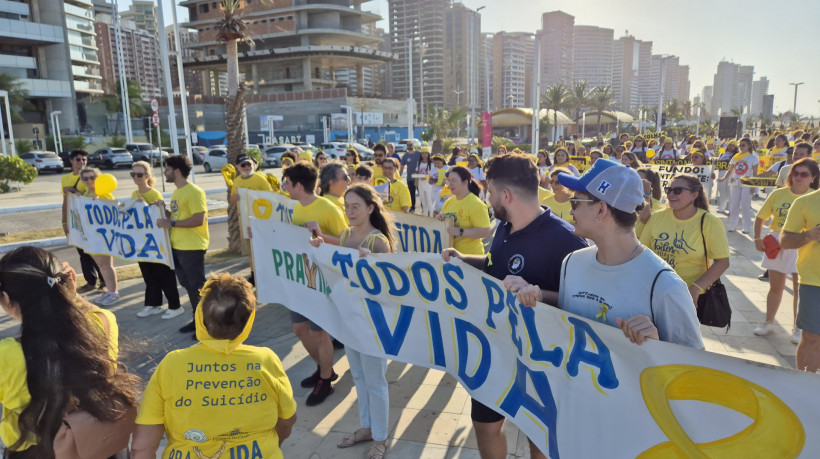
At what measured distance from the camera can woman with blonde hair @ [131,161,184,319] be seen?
6.25 meters

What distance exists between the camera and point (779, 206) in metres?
5.09

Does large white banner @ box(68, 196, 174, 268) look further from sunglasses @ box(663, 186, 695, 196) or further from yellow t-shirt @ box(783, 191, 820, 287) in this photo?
yellow t-shirt @ box(783, 191, 820, 287)

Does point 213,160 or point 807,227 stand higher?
point 807,227

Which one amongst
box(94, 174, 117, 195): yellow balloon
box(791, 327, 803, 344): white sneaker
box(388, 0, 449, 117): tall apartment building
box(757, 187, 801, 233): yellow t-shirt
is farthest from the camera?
box(388, 0, 449, 117): tall apartment building

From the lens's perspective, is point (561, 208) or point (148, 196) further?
point (561, 208)

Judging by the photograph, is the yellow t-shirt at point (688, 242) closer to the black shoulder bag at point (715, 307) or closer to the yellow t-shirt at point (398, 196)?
the black shoulder bag at point (715, 307)

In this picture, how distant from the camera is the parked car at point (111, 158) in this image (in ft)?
116

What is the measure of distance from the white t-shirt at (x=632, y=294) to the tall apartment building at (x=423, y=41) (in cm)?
12219

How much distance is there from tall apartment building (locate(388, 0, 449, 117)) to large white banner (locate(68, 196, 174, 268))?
118 metres

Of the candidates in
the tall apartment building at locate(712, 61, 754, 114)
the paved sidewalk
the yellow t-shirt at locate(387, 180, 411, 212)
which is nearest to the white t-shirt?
the paved sidewalk

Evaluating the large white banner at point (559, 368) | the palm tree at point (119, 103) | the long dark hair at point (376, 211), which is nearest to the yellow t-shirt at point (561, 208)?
the long dark hair at point (376, 211)

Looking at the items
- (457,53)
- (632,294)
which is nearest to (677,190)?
(632,294)

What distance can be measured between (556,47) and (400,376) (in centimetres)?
14088

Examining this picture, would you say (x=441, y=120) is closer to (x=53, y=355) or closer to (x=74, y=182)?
(x=74, y=182)
